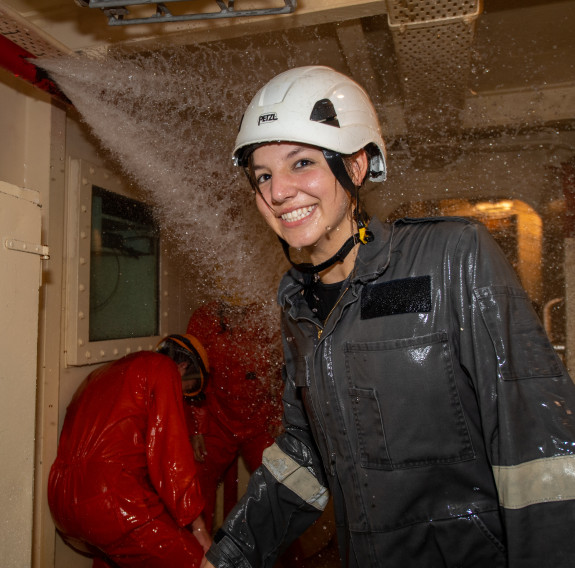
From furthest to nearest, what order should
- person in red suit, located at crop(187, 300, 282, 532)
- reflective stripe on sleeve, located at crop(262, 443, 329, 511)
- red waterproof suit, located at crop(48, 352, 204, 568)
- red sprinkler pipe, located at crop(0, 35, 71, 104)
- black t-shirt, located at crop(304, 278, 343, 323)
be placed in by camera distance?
person in red suit, located at crop(187, 300, 282, 532), red waterproof suit, located at crop(48, 352, 204, 568), red sprinkler pipe, located at crop(0, 35, 71, 104), reflective stripe on sleeve, located at crop(262, 443, 329, 511), black t-shirt, located at crop(304, 278, 343, 323)

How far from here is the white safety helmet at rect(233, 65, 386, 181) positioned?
6.01ft

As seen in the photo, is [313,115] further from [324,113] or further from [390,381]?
[390,381]

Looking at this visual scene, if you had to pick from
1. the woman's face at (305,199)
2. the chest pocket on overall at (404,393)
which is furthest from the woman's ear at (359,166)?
the chest pocket on overall at (404,393)

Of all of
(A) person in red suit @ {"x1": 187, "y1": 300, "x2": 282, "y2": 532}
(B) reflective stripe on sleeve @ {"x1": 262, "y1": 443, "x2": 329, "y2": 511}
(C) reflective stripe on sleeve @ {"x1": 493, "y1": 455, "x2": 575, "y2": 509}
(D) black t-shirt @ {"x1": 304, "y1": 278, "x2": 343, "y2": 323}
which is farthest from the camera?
(A) person in red suit @ {"x1": 187, "y1": 300, "x2": 282, "y2": 532}

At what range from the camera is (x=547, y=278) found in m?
4.73

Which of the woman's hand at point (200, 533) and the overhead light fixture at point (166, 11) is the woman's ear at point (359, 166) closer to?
the overhead light fixture at point (166, 11)

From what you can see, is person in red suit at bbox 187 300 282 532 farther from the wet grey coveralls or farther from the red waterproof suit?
the wet grey coveralls

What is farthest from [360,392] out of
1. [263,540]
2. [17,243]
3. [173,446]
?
[173,446]

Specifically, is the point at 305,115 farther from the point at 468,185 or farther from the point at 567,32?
the point at 468,185

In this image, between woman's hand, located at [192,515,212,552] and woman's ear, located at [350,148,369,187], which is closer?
woman's ear, located at [350,148,369,187]

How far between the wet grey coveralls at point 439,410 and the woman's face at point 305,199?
16 centimetres

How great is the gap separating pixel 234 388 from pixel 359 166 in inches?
119

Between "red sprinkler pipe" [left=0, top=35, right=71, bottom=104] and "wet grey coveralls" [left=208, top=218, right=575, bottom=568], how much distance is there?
2082 mm

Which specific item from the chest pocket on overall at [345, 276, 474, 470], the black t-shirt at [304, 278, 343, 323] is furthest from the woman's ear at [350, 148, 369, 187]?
the chest pocket on overall at [345, 276, 474, 470]
